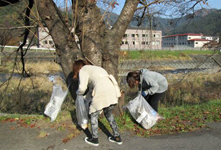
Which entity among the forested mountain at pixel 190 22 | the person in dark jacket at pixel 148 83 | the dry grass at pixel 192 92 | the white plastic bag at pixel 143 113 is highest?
the forested mountain at pixel 190 22

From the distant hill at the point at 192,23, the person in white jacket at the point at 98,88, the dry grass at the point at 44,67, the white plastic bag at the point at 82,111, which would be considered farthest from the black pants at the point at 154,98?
the dry grass at the point at 44,67

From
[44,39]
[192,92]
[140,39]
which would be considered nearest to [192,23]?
[140,39]

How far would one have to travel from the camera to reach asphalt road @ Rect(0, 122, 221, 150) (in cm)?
326

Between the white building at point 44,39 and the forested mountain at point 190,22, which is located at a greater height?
the forested mountain at point 190,22

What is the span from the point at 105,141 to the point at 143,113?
943 millimetres

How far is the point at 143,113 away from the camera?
392 centimetres

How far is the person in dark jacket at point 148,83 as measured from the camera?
3.94 meters

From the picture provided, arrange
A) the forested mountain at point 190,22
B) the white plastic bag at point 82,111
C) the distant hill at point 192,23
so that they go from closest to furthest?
the white plastic bag at point 82,111
the forested mountain at point 190,22
the distant hill at point 192,23

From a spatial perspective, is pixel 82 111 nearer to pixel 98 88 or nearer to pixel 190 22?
pixel 98 88

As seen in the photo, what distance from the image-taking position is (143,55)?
8.56 m

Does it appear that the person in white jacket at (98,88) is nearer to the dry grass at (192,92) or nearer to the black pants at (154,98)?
the black pants at (154,98)

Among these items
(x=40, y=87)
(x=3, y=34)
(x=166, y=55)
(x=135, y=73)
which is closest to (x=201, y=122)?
(x=135, y=73)

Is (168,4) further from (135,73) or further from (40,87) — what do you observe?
(40,87)

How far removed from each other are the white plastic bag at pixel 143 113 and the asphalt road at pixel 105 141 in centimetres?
33
